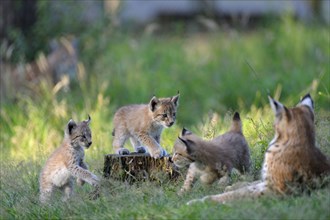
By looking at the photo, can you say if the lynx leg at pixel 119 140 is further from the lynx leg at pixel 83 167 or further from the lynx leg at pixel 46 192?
the lynx leg at pixel 46 192

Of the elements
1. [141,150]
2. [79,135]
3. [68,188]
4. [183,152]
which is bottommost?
[68,188]

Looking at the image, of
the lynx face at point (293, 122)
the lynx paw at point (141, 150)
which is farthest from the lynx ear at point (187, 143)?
the lynx paw at point (141, 150)

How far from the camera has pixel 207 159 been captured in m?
9.02

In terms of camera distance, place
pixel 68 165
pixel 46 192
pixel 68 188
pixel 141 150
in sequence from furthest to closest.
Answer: pixel 141 150 → pixel 68 188 → pixel 68 165 → pixel 46 192

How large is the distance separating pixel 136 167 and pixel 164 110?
887mm

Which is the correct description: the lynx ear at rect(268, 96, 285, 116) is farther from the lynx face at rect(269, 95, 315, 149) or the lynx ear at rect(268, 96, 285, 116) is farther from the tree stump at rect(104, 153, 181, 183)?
the tree stump at rect(104, 153, 181, 183)

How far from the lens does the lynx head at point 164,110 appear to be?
10.6m

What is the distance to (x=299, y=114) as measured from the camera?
8.20 m

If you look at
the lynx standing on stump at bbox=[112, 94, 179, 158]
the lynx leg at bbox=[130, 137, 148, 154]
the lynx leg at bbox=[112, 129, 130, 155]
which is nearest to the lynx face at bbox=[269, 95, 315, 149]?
the lynx standing on stump at bbox=[112, 94, 179, 158]

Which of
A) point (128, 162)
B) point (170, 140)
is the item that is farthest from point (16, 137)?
point (128, 162)

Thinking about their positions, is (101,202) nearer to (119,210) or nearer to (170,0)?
(119,210)

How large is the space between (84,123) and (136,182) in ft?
3.60

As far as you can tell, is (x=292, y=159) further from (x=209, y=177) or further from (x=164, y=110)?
(x=164, y=110)

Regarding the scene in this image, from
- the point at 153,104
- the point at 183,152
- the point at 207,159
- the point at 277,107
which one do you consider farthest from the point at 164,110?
the point at 277,107
